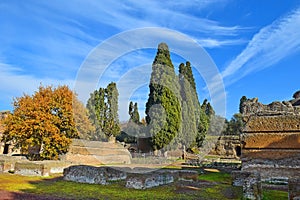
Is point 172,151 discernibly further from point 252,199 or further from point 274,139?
point 252,199

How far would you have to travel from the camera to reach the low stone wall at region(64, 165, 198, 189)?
15.8 metres

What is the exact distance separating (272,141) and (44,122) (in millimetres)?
21062

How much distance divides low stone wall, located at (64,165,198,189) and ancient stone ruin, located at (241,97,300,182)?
4.76 m

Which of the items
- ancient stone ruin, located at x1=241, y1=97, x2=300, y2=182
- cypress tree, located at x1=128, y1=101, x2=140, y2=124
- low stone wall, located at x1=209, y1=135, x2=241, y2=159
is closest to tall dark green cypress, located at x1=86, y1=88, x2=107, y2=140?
cypress tree, located at x1=128, y1=101, x2=140, y2=124

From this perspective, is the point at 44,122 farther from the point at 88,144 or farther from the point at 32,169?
the point at 88,144

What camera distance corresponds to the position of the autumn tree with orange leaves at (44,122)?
2706 centimetres

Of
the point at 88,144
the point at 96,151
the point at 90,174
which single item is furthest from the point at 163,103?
the point at 90,174

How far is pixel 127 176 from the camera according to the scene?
18.2 metres

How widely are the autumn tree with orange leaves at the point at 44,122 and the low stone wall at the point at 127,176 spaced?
396 inches

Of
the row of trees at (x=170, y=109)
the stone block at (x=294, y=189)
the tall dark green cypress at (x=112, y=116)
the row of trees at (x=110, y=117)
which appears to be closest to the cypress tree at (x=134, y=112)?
the row of trees at (x=110, y=117)

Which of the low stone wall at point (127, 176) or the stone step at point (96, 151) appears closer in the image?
the low stone wall at point (127, 176)

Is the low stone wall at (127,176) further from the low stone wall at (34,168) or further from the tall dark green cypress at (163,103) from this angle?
the tall dark green cypress at (163,103)

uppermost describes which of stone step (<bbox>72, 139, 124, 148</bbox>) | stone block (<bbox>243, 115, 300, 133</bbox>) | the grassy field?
stone block (<bbox>243, 115, 300, 133</bbox>)

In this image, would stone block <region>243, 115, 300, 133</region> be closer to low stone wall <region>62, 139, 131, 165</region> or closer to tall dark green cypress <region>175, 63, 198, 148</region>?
low stone wall <region>62, 139, 131, 165</region>
